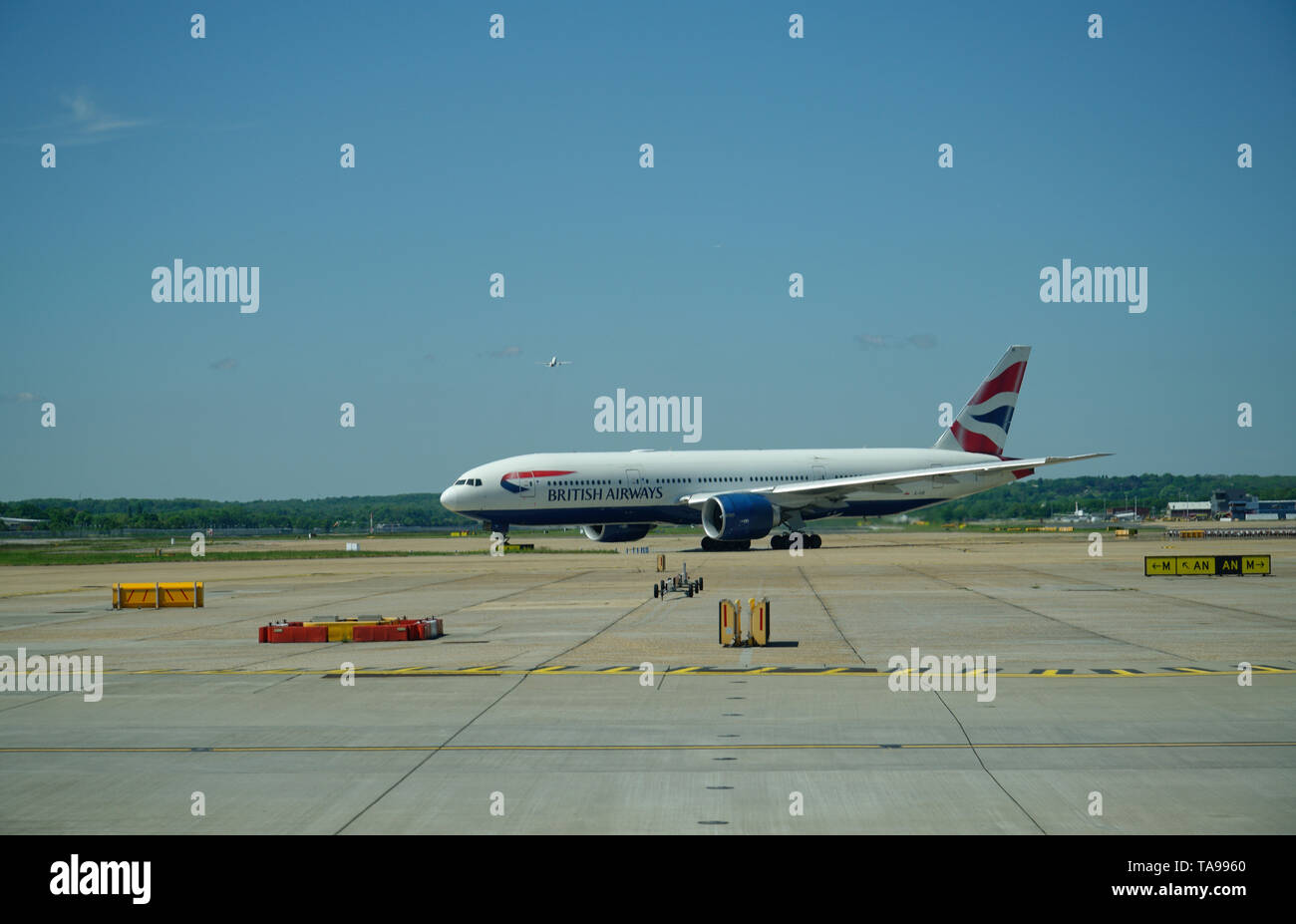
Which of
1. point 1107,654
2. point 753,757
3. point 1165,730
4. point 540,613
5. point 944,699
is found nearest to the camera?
point 753,757

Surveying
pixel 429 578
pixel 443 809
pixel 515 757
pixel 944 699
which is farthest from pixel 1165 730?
pixel 429 578

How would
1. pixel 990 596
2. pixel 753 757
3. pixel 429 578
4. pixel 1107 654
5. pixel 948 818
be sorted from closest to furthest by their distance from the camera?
pixel 948 818 → pixel 753 757 → pixel 1107 654 → pixel 990 596 → pixel 429 578

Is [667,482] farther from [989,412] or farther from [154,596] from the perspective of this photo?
[154,596]

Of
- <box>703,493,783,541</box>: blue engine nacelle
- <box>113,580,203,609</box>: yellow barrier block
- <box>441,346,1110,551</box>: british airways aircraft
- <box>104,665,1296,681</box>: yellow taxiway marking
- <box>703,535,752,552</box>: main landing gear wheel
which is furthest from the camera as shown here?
<box>703,535,752,552</box>: main landing gear wheel

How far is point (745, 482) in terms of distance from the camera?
7256cm

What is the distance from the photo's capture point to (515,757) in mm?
14023

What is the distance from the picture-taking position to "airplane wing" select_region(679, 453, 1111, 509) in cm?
7006

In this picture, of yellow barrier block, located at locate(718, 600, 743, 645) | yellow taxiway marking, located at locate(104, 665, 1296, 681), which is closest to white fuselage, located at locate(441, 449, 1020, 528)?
yellow barrier block, located at locate(718, 600, 743, 645)

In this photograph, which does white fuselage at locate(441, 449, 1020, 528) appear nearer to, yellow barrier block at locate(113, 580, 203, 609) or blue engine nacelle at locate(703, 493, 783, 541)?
blue engine nacelle at locate(703, 493, 783, 541)

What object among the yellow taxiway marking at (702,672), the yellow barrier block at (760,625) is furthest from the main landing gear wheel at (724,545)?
the yellow taxiway marking at (702,672)

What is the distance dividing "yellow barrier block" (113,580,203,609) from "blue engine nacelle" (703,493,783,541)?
32785 millimetres

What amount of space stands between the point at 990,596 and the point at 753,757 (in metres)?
25.5

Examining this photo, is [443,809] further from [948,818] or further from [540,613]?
[540,613]

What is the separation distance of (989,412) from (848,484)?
14.9 m
